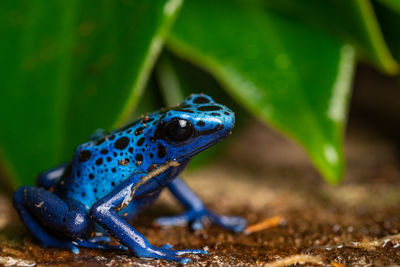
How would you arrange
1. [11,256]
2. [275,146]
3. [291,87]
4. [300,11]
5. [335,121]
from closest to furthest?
[11,256] < [335,121] < [291,87] < [300,11] < [275,146]

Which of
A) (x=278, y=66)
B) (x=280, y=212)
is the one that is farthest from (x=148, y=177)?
(x=278, y=66)

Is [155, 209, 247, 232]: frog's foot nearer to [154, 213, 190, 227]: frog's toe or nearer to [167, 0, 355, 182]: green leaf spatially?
[154, 213, 190, 227]: frog's toe

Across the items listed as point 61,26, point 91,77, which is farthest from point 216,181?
point 61,26

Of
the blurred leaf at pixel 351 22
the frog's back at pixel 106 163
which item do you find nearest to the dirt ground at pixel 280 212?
the frog's back at pixel 106 163

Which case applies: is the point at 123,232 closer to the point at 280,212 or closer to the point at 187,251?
the point at 187,251

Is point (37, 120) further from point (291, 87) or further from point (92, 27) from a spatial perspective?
point (291, 87)

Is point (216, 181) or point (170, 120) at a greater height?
point (170, 120)
